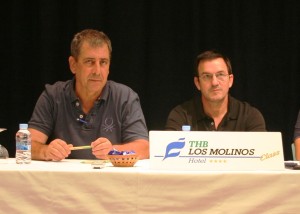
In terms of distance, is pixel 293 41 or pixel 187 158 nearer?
pixel 187 158

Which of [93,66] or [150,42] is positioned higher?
[150,42]

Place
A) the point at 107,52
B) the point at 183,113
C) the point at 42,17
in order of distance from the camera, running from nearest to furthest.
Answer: the point at 107,52 < the point at 183,113 < the point at 42,17

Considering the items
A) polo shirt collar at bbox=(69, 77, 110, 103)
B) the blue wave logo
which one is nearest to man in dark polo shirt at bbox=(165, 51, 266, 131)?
polo shirt collar at bbox=(69, 77, 110, 103)

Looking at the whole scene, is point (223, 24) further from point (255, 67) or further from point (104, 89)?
point (104, 89)

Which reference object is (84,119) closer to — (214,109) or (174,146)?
(214,109)

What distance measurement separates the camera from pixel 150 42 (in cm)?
397

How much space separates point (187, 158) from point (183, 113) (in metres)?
1.16

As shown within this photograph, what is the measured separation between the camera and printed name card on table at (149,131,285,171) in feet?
5.89

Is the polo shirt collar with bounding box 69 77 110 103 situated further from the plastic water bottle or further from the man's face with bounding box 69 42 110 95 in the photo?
the plastic water bottle

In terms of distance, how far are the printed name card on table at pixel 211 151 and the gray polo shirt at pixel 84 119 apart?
3.13ft

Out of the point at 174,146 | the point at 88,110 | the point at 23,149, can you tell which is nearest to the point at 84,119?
the point at 88,110

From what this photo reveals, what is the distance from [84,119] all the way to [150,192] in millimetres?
1143

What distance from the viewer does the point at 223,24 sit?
3994 millimetres

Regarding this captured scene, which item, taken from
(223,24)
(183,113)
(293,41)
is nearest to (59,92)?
(183,113)
